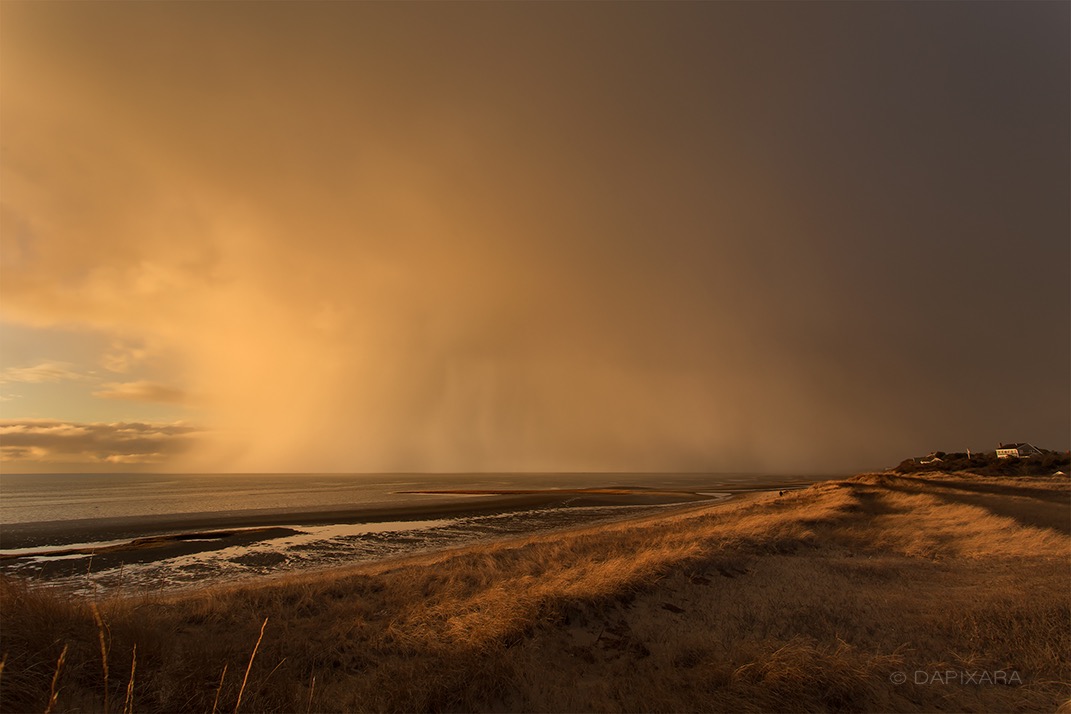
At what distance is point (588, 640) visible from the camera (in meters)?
9.77

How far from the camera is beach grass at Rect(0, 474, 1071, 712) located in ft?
23.2

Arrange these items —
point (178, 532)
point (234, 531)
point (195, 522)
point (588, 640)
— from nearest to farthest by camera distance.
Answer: point (588, 640) → point (178, 532) → point (234, 531) → point (195, 522)

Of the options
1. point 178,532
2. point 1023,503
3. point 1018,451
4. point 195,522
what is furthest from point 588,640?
point 1018,451

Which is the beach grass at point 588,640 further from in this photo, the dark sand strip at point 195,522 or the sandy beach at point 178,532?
the dark sand strip at point 195,522

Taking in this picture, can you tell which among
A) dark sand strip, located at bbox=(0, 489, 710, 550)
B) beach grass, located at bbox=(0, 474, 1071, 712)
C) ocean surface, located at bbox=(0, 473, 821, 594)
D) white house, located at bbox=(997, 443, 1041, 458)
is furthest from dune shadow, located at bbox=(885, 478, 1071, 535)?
white house, located at bbox=(997, 443, 1041, 458)

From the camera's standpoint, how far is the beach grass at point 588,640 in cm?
707

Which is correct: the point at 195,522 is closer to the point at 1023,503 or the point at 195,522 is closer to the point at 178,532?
the point at 178,532

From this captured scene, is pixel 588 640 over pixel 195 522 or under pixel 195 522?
over

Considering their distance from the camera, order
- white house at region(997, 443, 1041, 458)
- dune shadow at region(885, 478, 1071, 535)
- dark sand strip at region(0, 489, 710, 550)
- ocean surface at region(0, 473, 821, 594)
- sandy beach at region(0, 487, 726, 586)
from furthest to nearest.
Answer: white house at region(997, 443, 1041, 458) → dark sand strip at region(0, 489, 710, 550) → sandy beach at region(0, 487, 726, 586) → dune shadow at region(885, 478, 1071, 535) → ocean surface at region(0, 473, 821, 594)

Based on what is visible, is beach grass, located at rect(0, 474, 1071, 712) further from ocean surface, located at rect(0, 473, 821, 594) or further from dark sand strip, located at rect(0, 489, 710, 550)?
dark sand strip, located at rect(0, 489, 710, 550)

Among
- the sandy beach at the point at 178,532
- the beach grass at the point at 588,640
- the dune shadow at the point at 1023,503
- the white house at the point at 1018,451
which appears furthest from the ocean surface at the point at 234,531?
the white house at the point at 1018,451

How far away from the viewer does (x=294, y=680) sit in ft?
26.2

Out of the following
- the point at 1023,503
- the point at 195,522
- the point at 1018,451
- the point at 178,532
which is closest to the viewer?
the point at 1023,503

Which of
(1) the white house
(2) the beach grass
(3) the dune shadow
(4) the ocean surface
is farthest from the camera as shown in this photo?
(1) the white house
